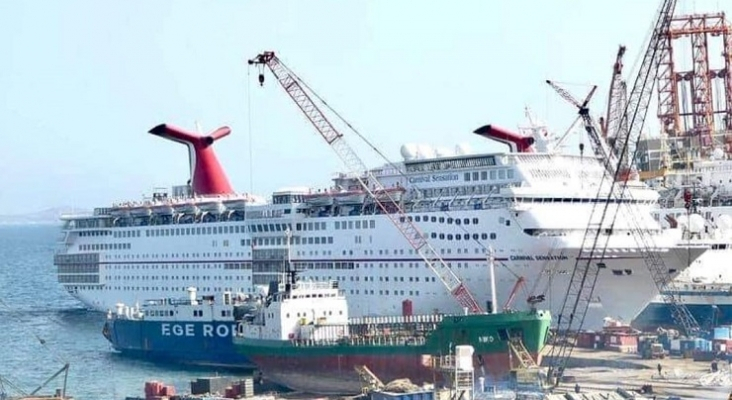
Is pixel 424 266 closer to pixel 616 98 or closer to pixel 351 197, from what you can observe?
pixel 351 197

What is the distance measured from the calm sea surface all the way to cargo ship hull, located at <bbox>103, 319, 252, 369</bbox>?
1.94ft

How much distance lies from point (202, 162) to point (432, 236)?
27.3m

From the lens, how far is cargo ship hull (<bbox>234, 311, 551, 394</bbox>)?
49.4m

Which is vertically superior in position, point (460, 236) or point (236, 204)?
point (236, 204)

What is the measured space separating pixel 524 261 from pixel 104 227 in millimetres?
34244

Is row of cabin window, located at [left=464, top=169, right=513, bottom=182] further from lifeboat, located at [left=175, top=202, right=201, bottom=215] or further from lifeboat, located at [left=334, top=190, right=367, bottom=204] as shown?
lifeboat, located at [left=175, top=202, right=201, bottom=215]

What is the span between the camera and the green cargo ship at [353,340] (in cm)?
4944

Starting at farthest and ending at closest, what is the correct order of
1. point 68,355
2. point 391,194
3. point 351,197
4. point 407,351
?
point 351,197 < point 68,355 < point 391,194 < point 407,351

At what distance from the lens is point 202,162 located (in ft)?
284

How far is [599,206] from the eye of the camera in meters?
62.6

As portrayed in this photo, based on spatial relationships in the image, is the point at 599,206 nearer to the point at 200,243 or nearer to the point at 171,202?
the point at 200,243

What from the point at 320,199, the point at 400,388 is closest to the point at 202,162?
the point at 320,199

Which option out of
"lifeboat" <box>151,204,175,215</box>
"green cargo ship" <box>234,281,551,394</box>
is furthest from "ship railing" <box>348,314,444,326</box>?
"lifeboat" <box>151,204,175,215</box>

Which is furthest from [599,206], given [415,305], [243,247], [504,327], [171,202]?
[171,202]
